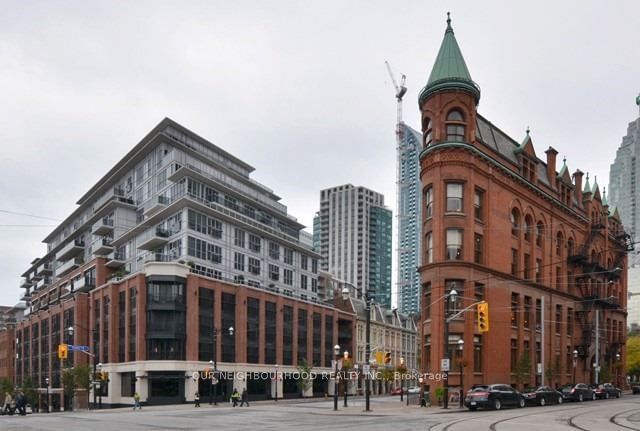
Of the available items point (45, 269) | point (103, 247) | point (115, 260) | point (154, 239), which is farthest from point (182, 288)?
point (45, 269)

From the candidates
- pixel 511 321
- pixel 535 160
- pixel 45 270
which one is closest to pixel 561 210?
pixel 535 160

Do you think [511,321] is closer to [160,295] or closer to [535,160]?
[535,160]

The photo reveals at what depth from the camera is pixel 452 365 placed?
46.2m

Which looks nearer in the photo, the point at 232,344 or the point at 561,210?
the point at 561,210

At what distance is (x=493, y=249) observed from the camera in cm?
5059

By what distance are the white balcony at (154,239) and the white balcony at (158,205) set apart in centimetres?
245

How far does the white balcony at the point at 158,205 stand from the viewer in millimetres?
→ 82375

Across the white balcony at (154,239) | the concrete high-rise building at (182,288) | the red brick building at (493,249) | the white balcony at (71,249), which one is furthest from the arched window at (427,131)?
the white balcony at (71,249)

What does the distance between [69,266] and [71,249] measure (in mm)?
2744

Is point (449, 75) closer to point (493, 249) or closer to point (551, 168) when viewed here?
point (493, 249)

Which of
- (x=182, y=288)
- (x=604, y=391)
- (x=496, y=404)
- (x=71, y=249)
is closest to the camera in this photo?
(x=496, y=404)

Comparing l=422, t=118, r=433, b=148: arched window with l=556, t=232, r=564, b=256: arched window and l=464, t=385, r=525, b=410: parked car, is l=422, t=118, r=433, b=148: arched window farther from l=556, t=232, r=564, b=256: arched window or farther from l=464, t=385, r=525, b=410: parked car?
l=556, t=232, r=564, b=256: arched window

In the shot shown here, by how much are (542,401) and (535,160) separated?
74.0 ft

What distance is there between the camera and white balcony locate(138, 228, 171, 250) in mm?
79938
